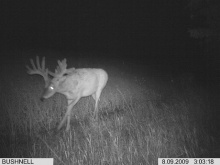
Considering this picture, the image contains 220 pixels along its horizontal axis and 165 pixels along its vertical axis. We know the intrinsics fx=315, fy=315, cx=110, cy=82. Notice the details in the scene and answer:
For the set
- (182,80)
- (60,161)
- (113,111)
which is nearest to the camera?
(60,161)

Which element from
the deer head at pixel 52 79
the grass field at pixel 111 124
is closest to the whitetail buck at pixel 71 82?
the deer head at pixel 52 79

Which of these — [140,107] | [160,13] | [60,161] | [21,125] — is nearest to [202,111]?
[140,107]

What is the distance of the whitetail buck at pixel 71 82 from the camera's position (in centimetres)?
424

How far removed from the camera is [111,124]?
4.45 meters

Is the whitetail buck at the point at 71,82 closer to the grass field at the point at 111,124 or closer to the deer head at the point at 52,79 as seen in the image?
the deer head at the point at 52,79

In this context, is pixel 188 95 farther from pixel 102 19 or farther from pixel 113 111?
pixel 102 19

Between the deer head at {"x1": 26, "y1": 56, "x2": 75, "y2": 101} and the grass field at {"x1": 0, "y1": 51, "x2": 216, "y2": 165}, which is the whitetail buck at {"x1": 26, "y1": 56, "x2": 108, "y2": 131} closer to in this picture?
the deer head at {"x1": 26, "y1": 56, "x2": 75, "y2": 101}

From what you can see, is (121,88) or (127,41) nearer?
(121,88)

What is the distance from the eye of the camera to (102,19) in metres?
7.98

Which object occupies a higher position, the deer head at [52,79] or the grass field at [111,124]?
the deer head at [52,79]

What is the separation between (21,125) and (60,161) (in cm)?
97

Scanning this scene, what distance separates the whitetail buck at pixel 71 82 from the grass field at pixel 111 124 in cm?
26

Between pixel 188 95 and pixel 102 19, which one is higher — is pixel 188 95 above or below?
below

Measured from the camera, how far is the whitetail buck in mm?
4238
